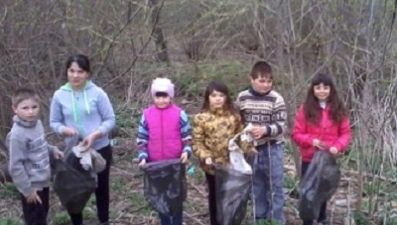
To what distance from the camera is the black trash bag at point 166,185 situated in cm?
662

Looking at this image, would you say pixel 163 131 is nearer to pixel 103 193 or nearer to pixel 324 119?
pixel 103 193

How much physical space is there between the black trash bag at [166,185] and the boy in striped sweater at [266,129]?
2.28 feet

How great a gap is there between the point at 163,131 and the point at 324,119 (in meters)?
1.32

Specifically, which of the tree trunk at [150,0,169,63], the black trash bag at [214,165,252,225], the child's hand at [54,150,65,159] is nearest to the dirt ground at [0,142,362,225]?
the black trash bag at [214,165,252,225]

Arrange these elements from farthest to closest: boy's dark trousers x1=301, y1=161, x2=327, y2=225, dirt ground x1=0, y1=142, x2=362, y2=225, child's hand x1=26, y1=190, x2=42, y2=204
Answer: dirt ground x1=0, y1=142, x2=362, y2=225 < boy's dark trousers x1=301, y1=161, x2=327, y2=225 < child's hand x1=26, y1=190, x2=42, y2=204

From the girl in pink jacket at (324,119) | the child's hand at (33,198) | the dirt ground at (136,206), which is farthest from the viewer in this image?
the dirt ground at (136,206)

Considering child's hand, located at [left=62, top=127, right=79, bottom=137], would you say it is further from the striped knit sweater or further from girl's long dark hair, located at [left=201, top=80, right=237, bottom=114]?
the striped knit sweater

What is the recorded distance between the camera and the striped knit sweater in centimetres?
688

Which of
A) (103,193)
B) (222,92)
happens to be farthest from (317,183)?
(103,193)

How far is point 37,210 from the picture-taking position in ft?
21.6

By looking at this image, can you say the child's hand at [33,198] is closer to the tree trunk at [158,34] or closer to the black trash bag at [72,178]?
the black trash bag at [72,178]

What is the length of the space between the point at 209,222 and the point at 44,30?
2.97 meters

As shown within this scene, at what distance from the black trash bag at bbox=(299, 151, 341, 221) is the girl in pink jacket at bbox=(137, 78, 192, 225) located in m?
0.99

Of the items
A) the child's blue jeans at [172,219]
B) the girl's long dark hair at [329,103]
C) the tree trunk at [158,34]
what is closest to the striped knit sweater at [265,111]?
the girl's long dark hair at [329,103]
